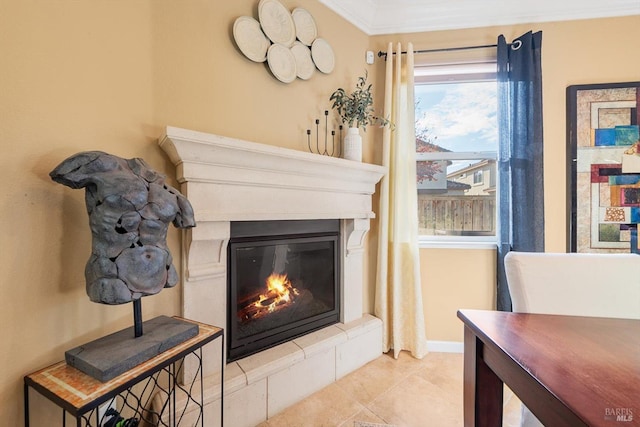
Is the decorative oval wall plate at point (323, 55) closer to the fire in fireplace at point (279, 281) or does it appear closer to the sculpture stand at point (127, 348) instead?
the fire in fireplace at point (279, 281)

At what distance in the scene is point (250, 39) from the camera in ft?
4.95

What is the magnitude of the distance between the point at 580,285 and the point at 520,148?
1266 mm

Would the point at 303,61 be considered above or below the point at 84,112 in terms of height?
above

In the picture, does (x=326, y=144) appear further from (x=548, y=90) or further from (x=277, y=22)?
(x=548, y=90)

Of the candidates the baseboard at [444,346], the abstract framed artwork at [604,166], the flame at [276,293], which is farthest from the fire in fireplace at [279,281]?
the abstract framed artwork at [604,166]

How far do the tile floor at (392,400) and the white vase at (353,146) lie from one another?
4.85 ft

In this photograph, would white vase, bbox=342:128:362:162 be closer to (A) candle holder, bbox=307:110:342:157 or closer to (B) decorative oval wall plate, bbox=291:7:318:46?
(A) candle holder, bbox=307:110:342:157

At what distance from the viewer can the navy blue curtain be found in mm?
1983

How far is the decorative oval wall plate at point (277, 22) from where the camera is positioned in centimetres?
156

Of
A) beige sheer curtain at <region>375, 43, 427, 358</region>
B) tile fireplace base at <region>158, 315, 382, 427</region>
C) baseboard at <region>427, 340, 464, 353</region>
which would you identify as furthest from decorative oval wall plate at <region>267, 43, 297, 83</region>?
baseboard at <region>427, 340, 464, 353</region>

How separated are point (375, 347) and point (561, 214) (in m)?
1.74

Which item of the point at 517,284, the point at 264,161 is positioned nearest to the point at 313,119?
the point at 264,161

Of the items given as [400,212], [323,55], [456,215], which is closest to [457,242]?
[456,215]

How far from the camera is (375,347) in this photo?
204 centimetres
